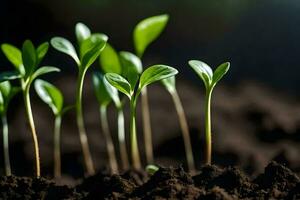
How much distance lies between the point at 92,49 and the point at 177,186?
0.40m

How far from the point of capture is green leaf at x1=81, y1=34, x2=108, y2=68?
1.50 m

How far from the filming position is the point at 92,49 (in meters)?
1.52

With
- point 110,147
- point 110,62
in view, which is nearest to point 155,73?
point 110,62

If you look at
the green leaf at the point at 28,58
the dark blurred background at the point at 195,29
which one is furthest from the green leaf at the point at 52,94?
the dark blurred background at the point at 195,29

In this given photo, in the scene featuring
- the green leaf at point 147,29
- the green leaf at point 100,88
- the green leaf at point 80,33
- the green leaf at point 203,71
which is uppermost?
the green leaf at point 80,33

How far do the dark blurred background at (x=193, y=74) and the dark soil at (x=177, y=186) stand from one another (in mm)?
688

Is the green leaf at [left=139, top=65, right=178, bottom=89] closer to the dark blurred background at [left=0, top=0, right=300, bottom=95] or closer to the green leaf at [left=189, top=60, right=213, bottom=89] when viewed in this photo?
the green leaf at [left=189, top=60, right=213, bottom=89]

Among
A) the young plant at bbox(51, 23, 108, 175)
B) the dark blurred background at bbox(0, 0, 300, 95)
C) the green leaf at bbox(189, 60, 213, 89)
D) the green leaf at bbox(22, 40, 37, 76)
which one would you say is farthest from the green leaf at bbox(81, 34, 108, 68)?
the dark blurred background at bbox(0, 0, 300, 95)

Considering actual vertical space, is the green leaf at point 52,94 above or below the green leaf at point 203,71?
below

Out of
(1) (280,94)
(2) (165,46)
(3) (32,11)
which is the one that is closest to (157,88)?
(2) (165,46)

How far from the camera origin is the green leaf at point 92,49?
1.50 metres

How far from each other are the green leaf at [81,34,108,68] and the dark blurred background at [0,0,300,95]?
1252mm

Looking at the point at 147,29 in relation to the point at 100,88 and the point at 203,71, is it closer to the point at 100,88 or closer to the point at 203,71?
the point at 100,88

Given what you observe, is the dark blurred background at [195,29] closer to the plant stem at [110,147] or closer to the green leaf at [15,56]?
the plant stem at [110,147]
